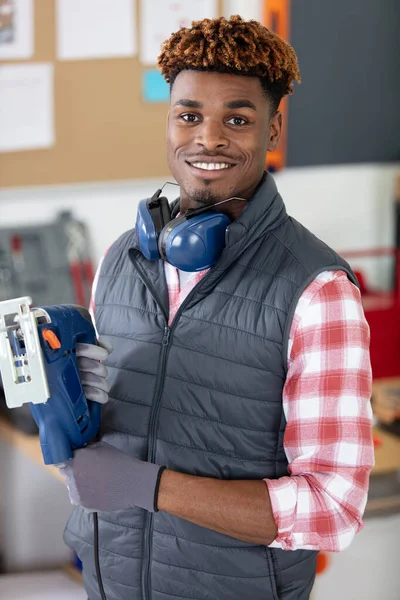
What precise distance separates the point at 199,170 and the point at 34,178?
1585 millimetres

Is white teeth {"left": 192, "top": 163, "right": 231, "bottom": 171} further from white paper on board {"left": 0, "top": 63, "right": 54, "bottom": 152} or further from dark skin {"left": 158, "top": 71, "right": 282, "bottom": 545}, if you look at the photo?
white paper on board {"left": 0, "top": 63, "right": 54, "bottom": 152}

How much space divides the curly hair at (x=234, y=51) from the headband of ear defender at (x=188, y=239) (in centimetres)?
21

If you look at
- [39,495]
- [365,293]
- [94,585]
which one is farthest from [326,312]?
[365,293]

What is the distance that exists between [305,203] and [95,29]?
1.00 meters

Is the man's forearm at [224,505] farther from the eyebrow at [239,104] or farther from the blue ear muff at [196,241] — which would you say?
the eyebrow at [239,104]

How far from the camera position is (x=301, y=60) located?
9.66ft

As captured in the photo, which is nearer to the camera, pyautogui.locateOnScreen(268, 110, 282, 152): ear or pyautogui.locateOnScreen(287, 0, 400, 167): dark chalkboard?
pyautogui.locateOnScreen(268, 110, 282, 152): ear

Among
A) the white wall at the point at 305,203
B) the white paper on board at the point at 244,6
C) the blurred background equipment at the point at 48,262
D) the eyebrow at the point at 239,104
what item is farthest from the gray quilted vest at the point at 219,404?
the white paper on board at the point at 244,6

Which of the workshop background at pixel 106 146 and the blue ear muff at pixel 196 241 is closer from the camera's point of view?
the blue ear muff at pixel 196 241

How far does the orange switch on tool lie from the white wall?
5.42ft

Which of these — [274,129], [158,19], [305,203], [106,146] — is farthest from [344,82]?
[274,129]

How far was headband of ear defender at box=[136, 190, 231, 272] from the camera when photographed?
3.90ft

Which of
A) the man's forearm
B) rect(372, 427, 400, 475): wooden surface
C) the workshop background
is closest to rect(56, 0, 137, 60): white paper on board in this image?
the workshop background

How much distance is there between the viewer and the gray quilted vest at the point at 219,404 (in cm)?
116
